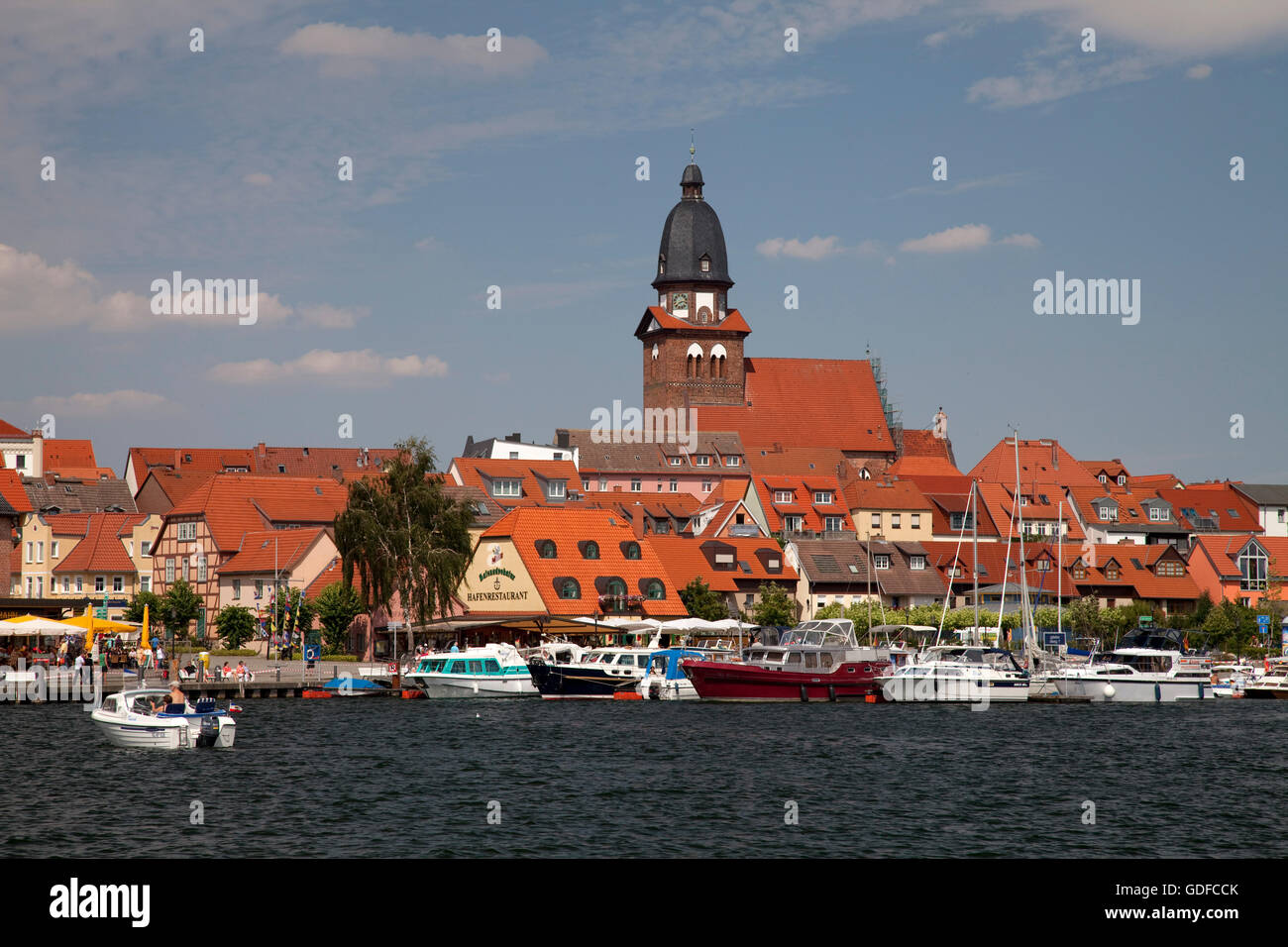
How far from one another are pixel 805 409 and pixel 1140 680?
110 m

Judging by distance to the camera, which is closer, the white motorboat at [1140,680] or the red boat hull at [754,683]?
the red boat hull at [754,683]

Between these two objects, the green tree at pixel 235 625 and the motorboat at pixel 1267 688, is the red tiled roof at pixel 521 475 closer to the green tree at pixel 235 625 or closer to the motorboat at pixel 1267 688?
the green tree at pixel 235 625

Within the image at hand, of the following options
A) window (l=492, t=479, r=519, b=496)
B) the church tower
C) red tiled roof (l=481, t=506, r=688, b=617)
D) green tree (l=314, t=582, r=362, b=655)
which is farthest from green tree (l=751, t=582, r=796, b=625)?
the church tower

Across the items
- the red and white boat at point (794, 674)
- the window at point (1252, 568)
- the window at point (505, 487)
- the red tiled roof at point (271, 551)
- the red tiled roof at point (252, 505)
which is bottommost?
the red and white boat at point (794, 674)

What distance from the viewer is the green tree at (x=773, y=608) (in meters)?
111

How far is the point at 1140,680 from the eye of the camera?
79938 millimetres

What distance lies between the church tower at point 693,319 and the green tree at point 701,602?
79.7m

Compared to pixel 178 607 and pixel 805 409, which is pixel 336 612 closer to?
pixel 178 607

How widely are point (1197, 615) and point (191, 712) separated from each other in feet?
283

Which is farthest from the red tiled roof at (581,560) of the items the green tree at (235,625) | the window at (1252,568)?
the window at (1252,568)

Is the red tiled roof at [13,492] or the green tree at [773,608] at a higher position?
the red tiled roof at [13,492]

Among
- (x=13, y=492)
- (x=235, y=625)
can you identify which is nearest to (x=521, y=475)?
(x=235, y=625)

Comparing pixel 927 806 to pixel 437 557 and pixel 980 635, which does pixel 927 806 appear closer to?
pixel 437 557

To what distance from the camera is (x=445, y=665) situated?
74.9m
